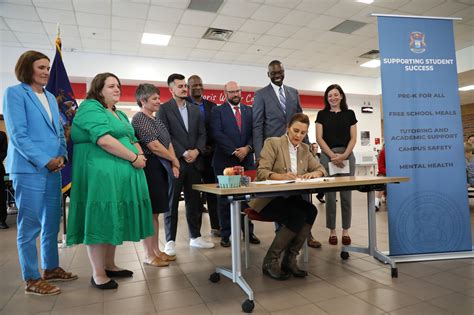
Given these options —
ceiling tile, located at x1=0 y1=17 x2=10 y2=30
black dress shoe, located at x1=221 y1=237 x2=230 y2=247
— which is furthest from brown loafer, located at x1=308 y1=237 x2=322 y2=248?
ceiling tile, located at x1=0 y1=17 x2=10 y2=30

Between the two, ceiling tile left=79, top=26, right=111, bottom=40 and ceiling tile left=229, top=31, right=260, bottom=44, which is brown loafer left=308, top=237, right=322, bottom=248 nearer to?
ceiling tile left=229, top=31, right=260, bottom=44

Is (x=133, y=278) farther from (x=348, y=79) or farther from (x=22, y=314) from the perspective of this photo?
(x=348, y=79)

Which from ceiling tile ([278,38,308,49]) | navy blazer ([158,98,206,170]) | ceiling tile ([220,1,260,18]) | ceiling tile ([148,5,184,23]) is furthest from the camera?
ceiling tile ([278,38,308,49])

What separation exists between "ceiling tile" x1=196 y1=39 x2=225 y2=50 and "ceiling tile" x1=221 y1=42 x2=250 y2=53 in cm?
14

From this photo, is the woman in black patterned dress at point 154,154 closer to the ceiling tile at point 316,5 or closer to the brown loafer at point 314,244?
the brown loafer at point 314,244

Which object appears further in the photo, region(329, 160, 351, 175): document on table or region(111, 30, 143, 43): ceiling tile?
region(111, 30, 143, 43): ceiling tile

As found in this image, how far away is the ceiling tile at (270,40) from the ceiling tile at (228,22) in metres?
0.85

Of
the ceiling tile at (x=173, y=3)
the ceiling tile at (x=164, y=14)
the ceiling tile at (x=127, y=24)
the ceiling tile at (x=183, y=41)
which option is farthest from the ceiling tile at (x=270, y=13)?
the ceiling tile at (x=127, y=24)

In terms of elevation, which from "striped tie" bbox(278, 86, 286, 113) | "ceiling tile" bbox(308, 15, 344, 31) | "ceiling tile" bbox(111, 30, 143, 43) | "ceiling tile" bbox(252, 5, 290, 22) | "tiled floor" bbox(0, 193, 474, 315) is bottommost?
"tiled floor" bbox(0, 193, 474, 315)

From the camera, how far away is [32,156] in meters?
2.12

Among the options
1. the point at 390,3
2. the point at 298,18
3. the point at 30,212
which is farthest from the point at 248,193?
the point at 390,3

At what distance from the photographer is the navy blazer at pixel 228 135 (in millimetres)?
3406

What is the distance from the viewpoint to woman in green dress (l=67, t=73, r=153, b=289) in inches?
85.9

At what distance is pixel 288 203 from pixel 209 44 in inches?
232
